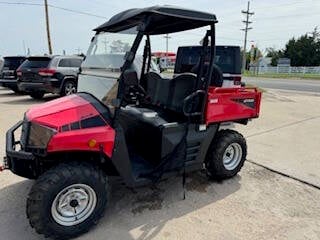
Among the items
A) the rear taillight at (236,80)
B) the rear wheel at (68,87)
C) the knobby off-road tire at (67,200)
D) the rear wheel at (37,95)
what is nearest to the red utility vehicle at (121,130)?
the knobby off-road tire at (67,200)

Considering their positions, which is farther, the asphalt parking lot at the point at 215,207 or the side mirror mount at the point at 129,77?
the asphalt parking lot at the point at 215,207

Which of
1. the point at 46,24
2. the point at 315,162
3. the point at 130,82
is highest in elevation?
the point at 46,24

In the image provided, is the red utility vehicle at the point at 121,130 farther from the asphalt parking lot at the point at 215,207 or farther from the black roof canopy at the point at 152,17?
the asphalt parking lot at the point at 215,207

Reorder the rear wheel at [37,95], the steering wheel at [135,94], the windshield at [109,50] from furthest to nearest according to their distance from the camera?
the rear wheel at [37,95]
the steering wheel at [135,94]
the windshield at [109,50]

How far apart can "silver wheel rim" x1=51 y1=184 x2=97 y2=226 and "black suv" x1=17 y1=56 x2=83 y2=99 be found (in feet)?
25.6

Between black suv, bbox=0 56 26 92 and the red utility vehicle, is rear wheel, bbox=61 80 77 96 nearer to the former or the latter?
black suv, bbox=0 56 26 92

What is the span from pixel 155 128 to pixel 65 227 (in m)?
1.38

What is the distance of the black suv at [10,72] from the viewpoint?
40.8 ft

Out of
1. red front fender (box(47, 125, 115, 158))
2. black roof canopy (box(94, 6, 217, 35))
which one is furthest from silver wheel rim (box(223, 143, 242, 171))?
red front fender (box(47, 125, 115, 158))

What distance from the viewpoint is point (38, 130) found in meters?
2.83

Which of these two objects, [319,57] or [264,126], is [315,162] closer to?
[264,126]

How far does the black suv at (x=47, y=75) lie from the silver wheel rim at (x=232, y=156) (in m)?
7.23

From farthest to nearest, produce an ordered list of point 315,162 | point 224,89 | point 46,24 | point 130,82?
point 46,24 < point 315,162 < point 224,89 < point 130,82

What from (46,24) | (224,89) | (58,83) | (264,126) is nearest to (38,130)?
(224,89)
